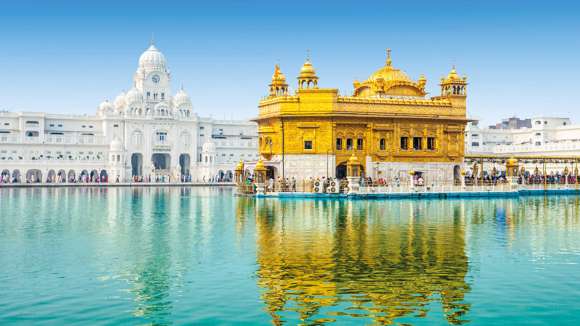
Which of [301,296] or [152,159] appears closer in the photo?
[301,296]

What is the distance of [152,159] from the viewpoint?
9894cm

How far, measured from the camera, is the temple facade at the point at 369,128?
50.0 m

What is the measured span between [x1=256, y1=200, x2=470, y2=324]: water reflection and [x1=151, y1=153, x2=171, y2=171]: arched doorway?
233ft

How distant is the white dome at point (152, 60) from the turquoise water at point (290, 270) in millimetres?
74010

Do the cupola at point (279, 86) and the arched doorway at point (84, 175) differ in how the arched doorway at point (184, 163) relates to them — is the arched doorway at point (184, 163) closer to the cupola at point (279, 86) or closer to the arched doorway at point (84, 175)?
the arched doorway at point (84, 175)

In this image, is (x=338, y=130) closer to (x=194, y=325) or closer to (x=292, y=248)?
(x=292, y=248)

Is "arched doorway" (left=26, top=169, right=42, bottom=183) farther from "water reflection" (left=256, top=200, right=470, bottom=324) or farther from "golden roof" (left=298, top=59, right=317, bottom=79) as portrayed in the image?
"water reflection" (left=256, top=200, right=470, bottom=324)

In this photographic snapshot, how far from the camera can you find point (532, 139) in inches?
4257

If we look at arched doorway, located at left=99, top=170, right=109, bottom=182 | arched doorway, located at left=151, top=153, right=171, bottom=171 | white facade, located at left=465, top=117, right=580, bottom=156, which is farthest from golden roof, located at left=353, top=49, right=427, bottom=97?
arched doorway, located at left=151, top=153, right=171, bottom=171

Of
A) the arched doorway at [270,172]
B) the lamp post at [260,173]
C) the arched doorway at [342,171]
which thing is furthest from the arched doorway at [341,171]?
the lamp post at [260,173]

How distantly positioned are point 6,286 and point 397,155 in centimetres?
4018

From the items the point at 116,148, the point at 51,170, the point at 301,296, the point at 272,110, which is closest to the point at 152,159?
the point at 116,148

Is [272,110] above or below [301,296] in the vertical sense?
above

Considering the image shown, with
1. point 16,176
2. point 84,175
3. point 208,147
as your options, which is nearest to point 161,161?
point 208,147
